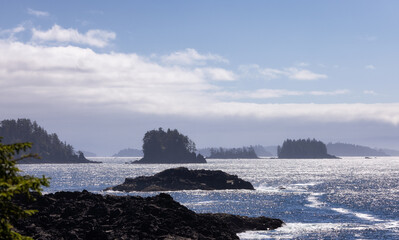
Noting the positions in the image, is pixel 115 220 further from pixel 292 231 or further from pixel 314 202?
pixel 314 202

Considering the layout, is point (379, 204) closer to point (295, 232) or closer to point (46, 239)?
point (295, 232)

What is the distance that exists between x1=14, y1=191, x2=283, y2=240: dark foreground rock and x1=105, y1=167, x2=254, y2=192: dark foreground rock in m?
72.8

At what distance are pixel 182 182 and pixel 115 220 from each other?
88236 millimetres

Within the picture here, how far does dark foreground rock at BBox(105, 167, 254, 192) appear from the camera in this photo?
144 m

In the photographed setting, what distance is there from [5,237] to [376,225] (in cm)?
6992

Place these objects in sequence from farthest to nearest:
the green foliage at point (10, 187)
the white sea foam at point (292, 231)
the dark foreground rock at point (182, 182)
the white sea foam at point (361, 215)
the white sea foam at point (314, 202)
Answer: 1. the dark foreground rock at point (182, 182)
2. the white sea foam at point (314, 202)
3. the white sea foam at point (361, 215)
4. the white sea foam at point (292, 231)
5. the green foliage at point (10, 187)

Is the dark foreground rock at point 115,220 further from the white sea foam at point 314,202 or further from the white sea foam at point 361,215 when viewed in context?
the white sea foam at point 314,202

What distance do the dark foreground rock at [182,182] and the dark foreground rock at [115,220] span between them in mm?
72825

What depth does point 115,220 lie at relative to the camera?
60.2m

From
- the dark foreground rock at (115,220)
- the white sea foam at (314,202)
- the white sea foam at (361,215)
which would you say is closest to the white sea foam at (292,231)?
the dark foreground rock at (115,220)

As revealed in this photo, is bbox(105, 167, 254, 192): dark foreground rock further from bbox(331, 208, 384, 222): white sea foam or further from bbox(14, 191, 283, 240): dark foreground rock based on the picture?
bbox(14, 191, 283, 240): dark foreground rock

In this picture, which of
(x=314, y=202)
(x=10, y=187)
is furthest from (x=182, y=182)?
(x=10, y=187)

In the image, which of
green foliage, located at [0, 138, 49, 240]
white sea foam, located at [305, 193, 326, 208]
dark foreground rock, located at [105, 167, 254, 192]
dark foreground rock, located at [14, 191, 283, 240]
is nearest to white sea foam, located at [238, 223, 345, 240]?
dark foreground rock, located at [14, 191, 283, 240]

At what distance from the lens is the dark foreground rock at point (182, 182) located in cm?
14350
